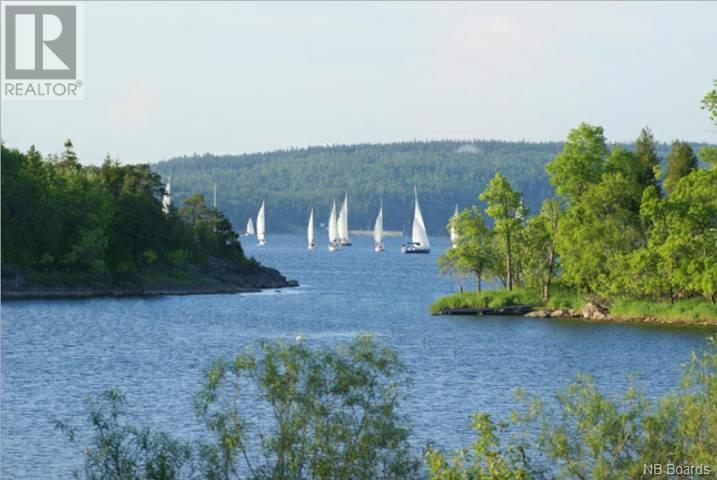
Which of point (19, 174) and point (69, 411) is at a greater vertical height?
point (19, 174)

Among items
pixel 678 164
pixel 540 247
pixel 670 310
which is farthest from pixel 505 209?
pixel 670 310

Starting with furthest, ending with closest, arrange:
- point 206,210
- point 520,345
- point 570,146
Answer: point 206,210 → point 570,146 → point 520,345

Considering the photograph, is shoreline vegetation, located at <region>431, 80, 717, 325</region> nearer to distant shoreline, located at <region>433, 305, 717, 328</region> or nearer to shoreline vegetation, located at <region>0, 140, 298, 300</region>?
distant shoreline, located at <region>433, 305, 717, 328</region>

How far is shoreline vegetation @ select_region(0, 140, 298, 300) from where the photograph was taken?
103m

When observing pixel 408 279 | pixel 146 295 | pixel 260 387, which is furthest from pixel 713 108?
pixel 408 279

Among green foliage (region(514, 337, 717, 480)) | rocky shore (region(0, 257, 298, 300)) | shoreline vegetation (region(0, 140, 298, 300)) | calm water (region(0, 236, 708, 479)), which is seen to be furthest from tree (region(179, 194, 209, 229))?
green foliage (region(514, 337, 717, 480))

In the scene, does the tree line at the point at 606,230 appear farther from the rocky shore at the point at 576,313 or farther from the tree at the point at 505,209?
the rocky shore at the point at 576,313

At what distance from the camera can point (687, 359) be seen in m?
61.0

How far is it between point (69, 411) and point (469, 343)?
29336 mm

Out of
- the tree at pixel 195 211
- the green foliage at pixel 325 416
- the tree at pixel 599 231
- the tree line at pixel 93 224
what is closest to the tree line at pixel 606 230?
the tree at pixel 599 231

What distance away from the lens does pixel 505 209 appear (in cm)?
8938

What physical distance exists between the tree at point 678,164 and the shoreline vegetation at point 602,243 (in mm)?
66

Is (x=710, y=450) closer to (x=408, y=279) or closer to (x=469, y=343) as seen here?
(x=469, y=343)

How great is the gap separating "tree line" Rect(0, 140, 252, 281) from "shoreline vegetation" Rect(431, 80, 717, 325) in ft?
104
